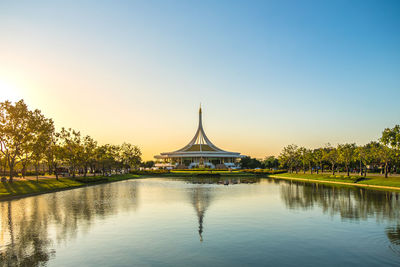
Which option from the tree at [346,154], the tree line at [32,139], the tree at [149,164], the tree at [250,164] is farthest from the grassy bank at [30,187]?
the tree at [149,164]

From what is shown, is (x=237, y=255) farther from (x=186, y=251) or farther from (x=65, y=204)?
(x=65, y=204)

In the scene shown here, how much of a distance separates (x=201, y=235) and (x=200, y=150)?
338 ft

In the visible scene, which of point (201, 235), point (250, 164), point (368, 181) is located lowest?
point (201, 235)

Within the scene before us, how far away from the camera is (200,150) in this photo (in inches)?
4609

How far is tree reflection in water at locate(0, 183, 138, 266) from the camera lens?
11.3 meters

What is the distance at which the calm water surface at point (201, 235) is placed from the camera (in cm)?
1089

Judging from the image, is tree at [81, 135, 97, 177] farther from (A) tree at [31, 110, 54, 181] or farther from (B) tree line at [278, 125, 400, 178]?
(B) tree line at [278, 125, 400, 178]

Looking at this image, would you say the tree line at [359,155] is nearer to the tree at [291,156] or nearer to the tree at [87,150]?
the tree at [291,156]

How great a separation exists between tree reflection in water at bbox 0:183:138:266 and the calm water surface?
0.04m

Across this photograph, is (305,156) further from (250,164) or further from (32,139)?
(32,139)

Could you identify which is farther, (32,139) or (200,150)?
(200,150)

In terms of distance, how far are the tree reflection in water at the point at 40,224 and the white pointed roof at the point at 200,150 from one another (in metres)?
88.2

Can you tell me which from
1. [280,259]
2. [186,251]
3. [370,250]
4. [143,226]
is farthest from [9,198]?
[370,250]

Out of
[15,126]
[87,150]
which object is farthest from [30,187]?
[87,150]
